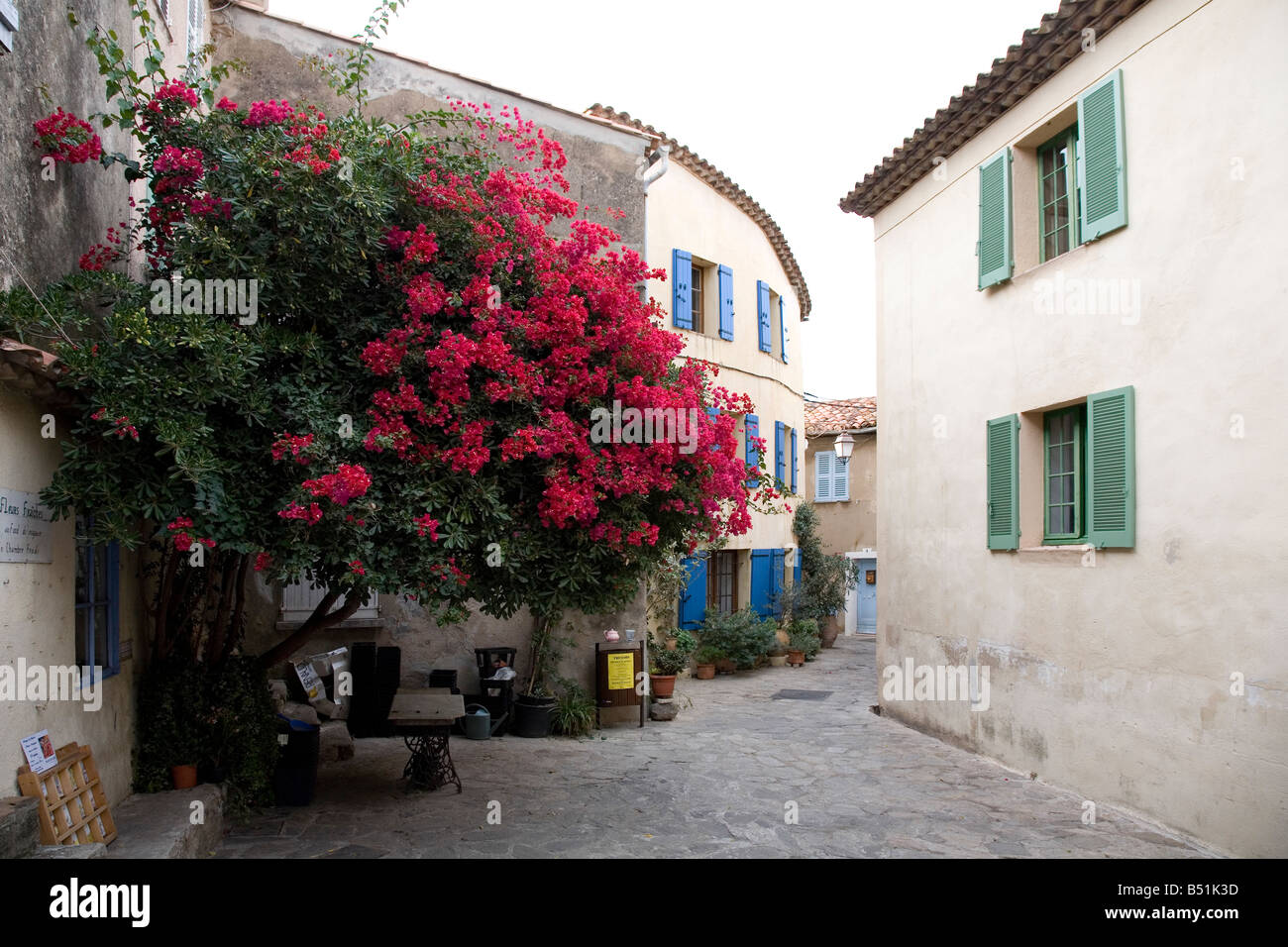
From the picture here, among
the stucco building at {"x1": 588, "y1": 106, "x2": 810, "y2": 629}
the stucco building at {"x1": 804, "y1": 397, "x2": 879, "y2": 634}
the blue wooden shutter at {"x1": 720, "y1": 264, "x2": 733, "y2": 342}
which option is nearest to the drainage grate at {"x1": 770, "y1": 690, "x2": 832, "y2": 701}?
the stucco building at {"x1": 588, "y1": 106, "x2": 810, "y2": 629}

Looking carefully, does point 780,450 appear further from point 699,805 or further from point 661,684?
point 699,805

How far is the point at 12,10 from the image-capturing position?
5.14 meters

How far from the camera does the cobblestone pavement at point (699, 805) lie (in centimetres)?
732

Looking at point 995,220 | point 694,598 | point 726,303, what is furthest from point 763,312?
point 995,220

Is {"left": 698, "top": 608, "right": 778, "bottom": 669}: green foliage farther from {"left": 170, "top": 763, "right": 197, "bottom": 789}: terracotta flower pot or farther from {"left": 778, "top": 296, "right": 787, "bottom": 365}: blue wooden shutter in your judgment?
{"left": 170, "top": 763, "right": 197, "bottom": 789}: terracotta flower pot

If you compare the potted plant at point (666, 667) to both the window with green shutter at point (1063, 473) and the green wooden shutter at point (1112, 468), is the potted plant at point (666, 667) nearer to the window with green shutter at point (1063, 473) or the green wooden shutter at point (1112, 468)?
the window with green shutter at point (1063, 473)

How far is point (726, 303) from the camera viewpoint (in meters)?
18.9

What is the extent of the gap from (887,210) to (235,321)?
968 cm

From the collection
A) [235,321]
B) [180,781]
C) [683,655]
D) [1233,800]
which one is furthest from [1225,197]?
[683,655]

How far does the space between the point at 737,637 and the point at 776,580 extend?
3.39 meters

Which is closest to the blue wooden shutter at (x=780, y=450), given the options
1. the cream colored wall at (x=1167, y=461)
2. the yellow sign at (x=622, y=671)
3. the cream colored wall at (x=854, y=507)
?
the cream colored wall at (x=854, y=507)

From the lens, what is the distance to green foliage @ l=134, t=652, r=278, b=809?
7332mm

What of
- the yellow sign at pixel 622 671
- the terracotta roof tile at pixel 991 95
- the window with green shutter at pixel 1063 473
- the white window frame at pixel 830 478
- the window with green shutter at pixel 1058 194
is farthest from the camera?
the white window frame at pixel 830 478
